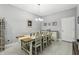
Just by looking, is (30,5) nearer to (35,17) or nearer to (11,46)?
(35,17)

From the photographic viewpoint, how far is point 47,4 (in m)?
1.44

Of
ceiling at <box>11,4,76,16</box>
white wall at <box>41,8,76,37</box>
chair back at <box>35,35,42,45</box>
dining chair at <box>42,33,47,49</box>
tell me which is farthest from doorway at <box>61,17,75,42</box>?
chair back at <box>35,35,42,45</box>

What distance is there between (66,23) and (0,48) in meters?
1.56

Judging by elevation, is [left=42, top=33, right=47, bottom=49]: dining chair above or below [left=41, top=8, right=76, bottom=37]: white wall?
below

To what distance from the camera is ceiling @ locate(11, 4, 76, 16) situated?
144 centimetres

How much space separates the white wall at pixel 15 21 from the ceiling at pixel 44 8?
98 millimetres

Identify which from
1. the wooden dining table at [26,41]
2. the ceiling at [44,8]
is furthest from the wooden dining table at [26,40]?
the ceiling at [44,8]

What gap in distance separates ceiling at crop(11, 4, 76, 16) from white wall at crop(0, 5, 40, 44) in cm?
10

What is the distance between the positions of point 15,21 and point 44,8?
0.71 meters

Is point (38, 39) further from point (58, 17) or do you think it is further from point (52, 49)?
point (58, 17)

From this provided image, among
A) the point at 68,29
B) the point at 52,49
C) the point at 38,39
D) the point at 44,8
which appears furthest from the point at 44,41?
the point at 44,8

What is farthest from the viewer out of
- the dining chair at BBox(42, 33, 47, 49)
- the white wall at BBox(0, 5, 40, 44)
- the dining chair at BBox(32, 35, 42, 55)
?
the dining chair at BBox(42, 33, 47, 49)

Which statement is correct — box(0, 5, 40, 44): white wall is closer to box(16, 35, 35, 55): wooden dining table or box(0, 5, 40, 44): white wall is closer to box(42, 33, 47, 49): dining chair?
box(16, 35, 35, 55): wooden dining table

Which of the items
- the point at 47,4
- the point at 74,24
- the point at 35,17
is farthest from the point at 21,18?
the point at 74,24
